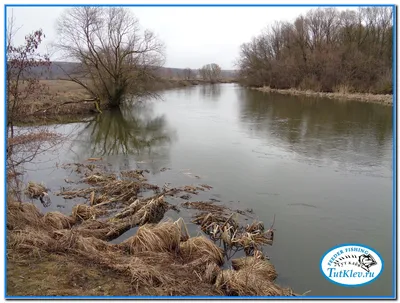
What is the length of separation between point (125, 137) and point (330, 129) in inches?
334

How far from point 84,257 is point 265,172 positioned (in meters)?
5.37

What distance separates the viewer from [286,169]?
8625 millimetres

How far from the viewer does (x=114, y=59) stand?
22219mm

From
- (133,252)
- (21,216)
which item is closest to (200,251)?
(133,252)

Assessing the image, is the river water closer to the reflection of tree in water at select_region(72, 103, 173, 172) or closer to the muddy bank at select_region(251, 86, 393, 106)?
the reflection of tree in water at select_region(72, 103, 173, 172)

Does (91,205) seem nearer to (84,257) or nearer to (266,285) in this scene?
(84,257)

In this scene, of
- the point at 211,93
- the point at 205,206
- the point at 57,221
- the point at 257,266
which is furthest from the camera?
the point at 211,93

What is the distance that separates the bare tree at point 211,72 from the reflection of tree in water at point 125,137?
5546 centimetres

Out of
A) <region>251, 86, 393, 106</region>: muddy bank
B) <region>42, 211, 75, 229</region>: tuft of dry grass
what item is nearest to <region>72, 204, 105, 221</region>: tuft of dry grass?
<region>42, 211, 75, 229</region>: tuft of dry grass

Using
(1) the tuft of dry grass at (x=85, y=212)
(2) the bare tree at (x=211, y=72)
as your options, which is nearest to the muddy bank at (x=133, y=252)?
(1) the tuft of dry grass at (x=85, y=212)

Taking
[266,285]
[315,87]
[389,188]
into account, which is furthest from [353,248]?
[315,87]

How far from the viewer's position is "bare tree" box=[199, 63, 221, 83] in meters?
75.1

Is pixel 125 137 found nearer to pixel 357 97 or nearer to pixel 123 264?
pixel 123 264

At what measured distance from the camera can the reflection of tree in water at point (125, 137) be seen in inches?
427
